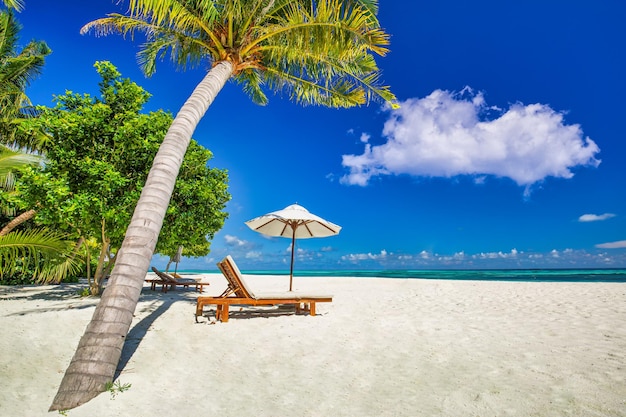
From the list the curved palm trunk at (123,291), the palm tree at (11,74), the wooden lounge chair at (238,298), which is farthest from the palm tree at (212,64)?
the palm tree at (11,74)

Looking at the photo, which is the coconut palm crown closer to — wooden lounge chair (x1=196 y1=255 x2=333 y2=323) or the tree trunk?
wooden lounge chair (x1=196 y1=255 x2=333 y2=323)

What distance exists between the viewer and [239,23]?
672 cm

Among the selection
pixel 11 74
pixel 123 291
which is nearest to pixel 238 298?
pixel 123 291

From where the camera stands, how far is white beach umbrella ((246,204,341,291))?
8.56 meters

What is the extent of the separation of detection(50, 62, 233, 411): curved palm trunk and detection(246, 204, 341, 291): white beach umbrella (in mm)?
3788

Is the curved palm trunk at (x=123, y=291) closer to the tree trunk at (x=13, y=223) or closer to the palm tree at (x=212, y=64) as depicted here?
the palm tree at (x=212, y=64)

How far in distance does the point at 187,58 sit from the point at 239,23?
242cm

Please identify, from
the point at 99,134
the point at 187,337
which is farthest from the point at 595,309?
the point at 99,134

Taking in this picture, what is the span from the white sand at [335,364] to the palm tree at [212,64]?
2.11ft

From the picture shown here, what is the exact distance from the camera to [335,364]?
4.57m

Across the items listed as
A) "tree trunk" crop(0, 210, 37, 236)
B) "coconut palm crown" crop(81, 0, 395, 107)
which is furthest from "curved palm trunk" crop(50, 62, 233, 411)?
"tree trunk" crop(0, 210, 37, 236)

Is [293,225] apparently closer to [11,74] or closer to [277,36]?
[277,36]

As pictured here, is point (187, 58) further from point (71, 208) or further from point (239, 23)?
point (71, 208)

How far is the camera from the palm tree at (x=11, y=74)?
1149cm
